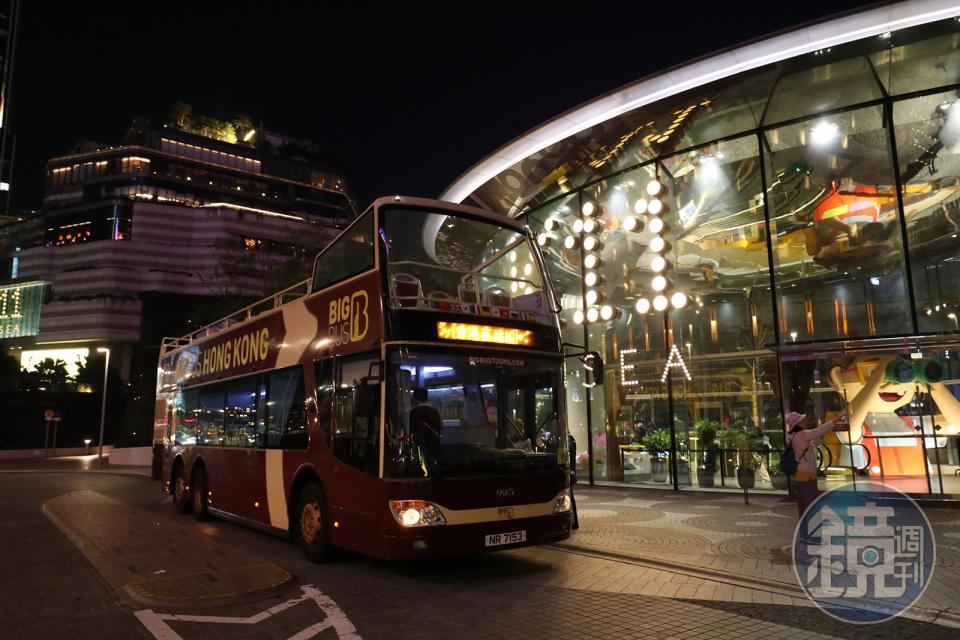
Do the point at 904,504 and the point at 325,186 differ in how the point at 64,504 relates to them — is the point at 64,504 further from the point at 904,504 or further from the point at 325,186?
the point at 325,186

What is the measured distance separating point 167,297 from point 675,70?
6789 centimetres

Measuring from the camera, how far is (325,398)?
26.2 feet

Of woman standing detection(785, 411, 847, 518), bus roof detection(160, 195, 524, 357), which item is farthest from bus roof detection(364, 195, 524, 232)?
woman standing detection(785, 411, 847, 518)

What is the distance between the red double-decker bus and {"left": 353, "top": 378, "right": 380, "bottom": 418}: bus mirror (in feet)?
0.08

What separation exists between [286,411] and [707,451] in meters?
10.7

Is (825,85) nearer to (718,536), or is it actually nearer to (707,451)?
(707,451)

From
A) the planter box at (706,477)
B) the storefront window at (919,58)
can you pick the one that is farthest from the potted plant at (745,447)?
the storefront window at (919,58)

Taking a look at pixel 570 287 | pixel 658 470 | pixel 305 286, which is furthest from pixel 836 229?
pixel 305 286

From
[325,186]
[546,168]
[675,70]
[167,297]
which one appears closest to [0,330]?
[167,297]

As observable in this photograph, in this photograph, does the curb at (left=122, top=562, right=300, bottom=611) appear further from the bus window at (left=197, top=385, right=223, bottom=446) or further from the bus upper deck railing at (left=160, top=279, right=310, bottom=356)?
the bus window at (left=197, top=385, right=223, bottom=446)

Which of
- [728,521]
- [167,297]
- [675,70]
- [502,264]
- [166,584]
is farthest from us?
[167,297]

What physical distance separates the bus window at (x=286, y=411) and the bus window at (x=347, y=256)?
1381 millimetres

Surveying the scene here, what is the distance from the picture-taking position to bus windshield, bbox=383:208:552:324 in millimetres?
7242

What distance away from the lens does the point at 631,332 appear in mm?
17219
